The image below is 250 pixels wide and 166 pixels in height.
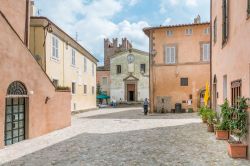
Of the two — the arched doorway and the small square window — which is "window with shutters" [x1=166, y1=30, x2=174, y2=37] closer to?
the small square window

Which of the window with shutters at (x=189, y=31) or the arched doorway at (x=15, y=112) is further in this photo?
the window with shutters at (x=189, y=31)

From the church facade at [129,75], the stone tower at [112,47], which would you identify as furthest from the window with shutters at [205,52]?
the stone tower at [112,47]

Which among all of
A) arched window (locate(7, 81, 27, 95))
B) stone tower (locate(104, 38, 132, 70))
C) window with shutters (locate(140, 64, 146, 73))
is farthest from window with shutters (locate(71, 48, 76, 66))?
stone tower (locate(104, 38, 132, 70))

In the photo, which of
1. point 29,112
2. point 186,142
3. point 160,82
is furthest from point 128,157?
point 160,82

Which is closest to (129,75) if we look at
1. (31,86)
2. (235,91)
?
(31,86)

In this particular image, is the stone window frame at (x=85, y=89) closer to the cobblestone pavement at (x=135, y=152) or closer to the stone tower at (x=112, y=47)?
the cobblestone pavement at (x=135, y=152)

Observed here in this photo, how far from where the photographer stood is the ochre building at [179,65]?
26.4 metres

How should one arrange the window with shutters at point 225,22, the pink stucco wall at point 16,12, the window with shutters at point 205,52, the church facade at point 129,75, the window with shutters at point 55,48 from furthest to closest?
the church facade at point 129,75 → the window with shutters at point 205,52 → the window with shutters at point 55,48 → the pink stucco wall at point 16,12 → the window with shutters at point 225,22

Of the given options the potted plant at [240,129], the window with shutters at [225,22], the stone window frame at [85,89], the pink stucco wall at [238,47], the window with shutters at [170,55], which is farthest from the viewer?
the stone window frame at [85,89]

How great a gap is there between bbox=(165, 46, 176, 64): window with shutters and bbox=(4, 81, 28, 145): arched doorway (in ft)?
58.1

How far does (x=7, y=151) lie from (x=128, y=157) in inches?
153

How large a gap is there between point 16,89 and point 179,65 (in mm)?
18652

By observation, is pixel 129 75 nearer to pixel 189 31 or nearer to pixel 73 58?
pixel 189 31

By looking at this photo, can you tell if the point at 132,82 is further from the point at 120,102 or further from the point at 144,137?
the point at 144,137
